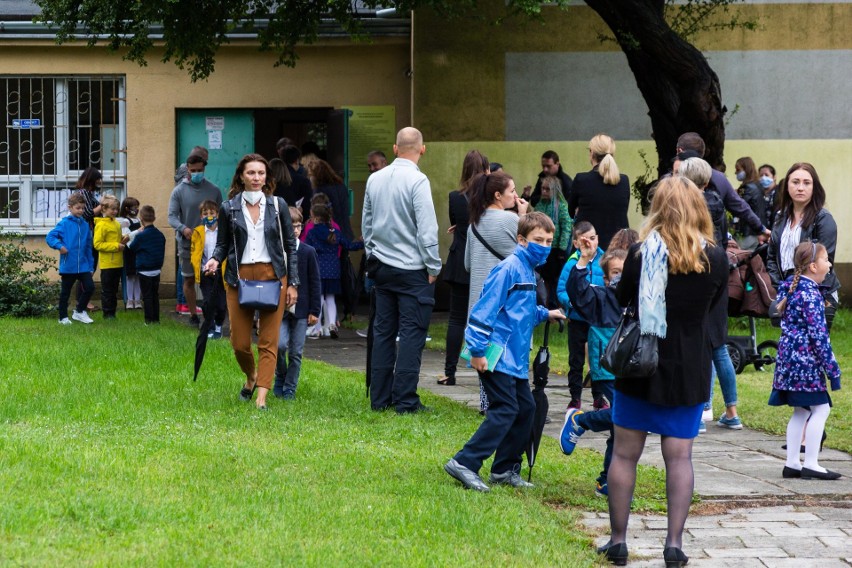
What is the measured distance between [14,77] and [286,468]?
47.7 ft

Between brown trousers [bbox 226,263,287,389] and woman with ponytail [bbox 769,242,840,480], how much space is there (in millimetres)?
3521

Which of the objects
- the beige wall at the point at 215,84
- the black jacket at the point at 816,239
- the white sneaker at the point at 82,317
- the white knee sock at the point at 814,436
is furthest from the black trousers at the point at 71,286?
the white knee sock at the point at 814,436

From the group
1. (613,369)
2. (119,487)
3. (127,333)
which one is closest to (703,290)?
(613,369)

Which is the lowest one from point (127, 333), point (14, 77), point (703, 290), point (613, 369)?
point (127, 333)

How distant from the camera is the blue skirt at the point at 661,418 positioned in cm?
568

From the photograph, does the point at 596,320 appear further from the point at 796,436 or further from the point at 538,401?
the point at 796,436

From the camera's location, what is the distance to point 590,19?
18766mm

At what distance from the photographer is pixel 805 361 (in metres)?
7.85

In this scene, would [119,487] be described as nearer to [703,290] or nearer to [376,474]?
[376,474]

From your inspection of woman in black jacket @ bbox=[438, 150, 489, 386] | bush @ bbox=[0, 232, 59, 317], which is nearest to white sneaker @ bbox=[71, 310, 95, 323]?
bush @ bbox=[0, 232, 59, 317]

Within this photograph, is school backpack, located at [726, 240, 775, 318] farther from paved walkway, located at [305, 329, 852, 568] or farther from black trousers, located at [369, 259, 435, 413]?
black trousers, located at [369, 259, 435, 413]

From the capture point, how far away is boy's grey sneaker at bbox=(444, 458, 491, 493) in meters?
6.79

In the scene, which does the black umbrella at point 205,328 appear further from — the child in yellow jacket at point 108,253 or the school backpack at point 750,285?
the child in yellow jacket at point 108,253

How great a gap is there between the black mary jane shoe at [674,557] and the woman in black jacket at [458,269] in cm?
486
